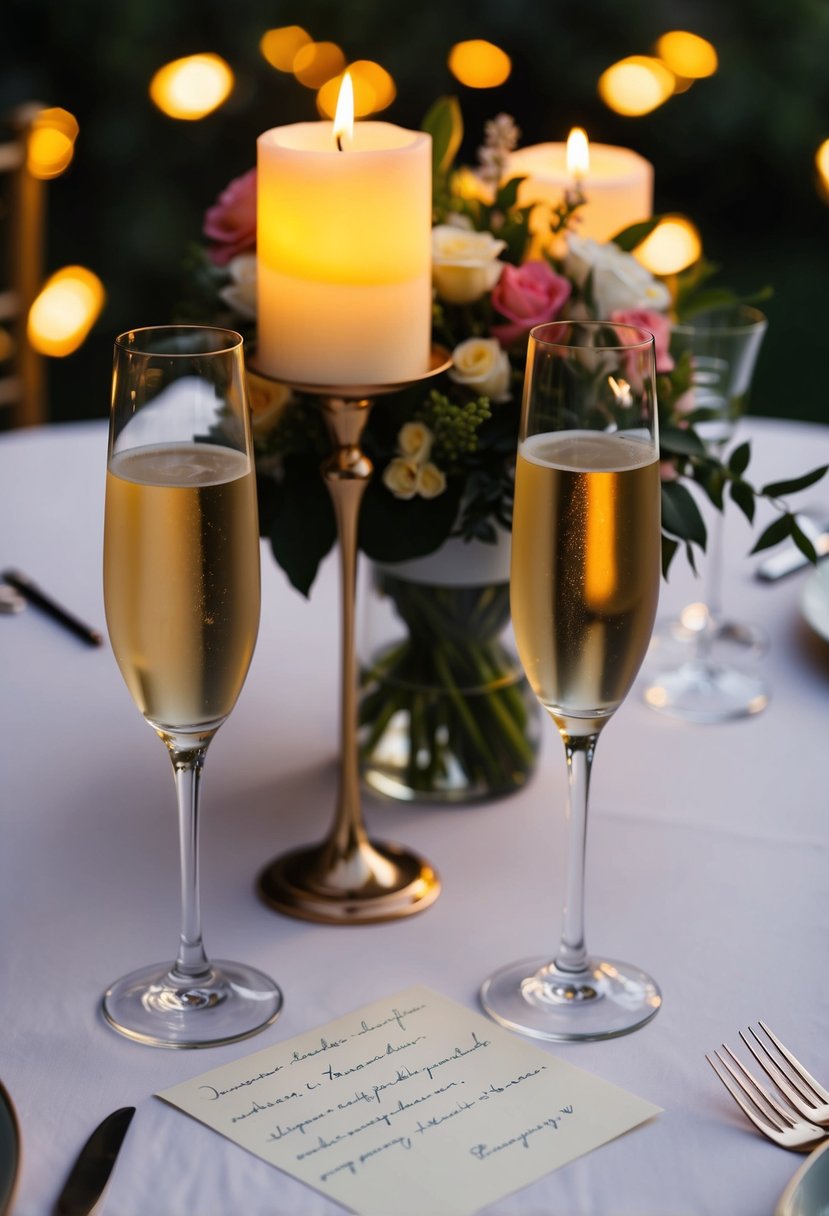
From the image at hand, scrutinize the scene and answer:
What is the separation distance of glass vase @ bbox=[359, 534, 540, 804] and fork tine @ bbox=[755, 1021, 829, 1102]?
13.3 inches

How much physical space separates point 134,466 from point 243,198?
322 millimetres

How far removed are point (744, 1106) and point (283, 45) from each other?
3175 mm

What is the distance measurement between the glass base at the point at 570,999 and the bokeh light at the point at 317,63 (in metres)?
2.98

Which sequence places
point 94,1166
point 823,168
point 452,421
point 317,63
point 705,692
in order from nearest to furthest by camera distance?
1. point 94,1166
2. point 452,421
3. point 705,692
4. point 317,63
5. point 823,168

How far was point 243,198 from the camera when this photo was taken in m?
1.04

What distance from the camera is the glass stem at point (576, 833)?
86 cm

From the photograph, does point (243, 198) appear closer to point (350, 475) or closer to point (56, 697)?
point (350, 475)

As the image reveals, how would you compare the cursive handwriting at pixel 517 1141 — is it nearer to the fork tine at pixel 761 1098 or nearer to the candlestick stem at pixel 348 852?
the fork tine at pixel 761 1098

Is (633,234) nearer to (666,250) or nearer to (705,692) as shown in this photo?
(666,250)

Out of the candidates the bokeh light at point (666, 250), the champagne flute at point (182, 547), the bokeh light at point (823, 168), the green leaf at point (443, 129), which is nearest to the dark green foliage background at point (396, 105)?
the bokeh light at point (823, 168)

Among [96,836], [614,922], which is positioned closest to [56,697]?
[96,836]

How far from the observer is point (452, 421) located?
97cm

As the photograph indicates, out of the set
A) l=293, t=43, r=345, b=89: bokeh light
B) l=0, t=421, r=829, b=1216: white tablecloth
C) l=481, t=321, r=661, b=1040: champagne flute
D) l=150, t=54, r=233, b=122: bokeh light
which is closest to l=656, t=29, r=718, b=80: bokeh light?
l=293, t=43, r=345, b=89: bokeh light

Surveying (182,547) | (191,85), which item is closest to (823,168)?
(191,85)
